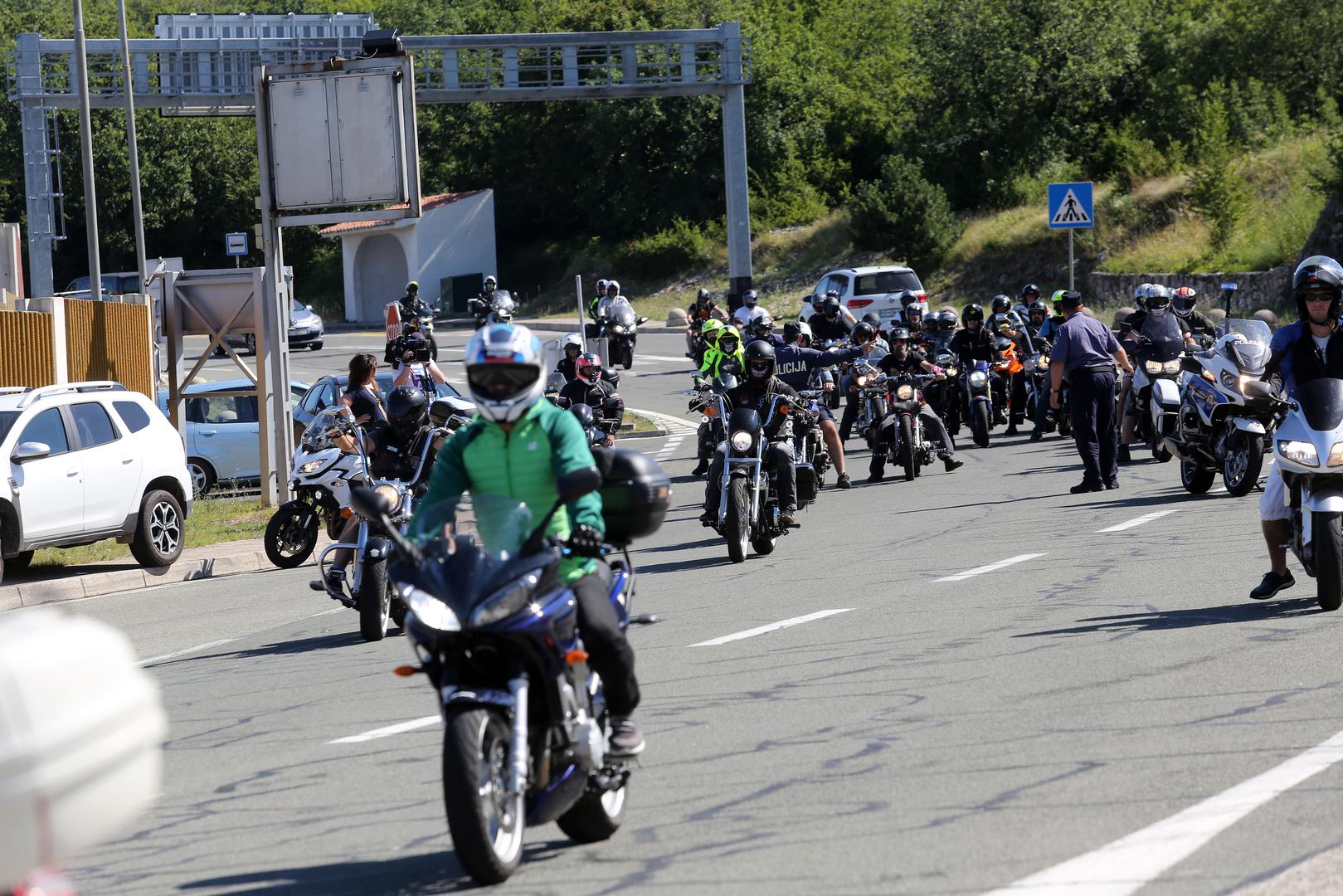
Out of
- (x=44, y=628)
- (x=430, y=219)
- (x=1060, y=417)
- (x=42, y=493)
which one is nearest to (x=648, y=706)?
(x=44, y=628)

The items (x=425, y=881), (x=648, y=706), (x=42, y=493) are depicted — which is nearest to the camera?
(x=425, y=881)

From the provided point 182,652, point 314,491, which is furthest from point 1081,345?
point 182,652

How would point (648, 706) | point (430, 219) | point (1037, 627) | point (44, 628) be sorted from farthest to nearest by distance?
point (430, 219), point (1037, 627), point (648, 706), point (44, 628)

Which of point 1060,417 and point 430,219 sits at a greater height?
point 430,219

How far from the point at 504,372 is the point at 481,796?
1384mm

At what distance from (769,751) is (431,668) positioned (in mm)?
2039

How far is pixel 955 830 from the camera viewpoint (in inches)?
233

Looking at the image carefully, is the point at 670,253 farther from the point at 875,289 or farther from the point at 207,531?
the point at 207,531

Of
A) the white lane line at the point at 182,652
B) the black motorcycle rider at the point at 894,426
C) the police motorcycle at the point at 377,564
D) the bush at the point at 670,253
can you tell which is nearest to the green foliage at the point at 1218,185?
the bush at the point at 670,253

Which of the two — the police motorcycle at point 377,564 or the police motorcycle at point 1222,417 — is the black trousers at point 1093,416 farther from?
the police motorcycle at point 377,564

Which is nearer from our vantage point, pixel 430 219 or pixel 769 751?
pixel 769 751

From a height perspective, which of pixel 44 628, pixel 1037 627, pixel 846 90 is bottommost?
pixel 1037 627

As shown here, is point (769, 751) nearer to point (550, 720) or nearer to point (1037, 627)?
point (550, 720)

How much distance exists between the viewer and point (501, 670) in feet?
18.2
